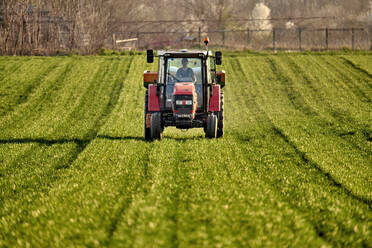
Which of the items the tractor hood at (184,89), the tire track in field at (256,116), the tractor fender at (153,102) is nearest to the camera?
the tire track in field at (256,116)

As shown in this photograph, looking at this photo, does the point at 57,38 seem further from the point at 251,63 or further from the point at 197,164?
the point at 197,164

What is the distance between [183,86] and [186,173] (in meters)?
4.11

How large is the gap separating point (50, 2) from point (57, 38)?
3.18m

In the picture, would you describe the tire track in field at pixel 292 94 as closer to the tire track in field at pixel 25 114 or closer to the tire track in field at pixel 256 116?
the tire track in field at pixel 256 116

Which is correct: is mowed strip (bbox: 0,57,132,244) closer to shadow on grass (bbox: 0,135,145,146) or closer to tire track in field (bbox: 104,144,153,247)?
shadow on grass (bbox: 0,135,145,146)

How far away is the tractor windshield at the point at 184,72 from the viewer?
516 inches

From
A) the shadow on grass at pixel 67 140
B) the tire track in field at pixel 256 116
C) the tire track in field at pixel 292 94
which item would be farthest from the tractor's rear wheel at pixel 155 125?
the tire track in field at pixel 292 94

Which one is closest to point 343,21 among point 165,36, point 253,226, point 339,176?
point 165,36

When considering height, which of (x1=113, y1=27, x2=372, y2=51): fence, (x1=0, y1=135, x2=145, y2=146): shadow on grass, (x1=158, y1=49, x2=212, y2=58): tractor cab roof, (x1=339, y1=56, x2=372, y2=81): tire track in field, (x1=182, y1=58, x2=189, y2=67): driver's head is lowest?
(x1=0, y1=135, x2=145, y2=146): shadow on grass

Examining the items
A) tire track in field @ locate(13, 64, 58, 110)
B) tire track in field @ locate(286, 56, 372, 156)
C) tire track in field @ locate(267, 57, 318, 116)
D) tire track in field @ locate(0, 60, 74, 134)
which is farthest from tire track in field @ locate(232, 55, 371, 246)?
tire track in field @ locate(13, 64, 58, 110)

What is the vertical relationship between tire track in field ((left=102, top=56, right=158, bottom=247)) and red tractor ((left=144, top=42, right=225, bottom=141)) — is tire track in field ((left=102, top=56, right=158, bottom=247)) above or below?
below

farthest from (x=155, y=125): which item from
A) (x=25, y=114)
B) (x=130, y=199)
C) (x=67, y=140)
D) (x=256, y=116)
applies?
(x=25, y=114)


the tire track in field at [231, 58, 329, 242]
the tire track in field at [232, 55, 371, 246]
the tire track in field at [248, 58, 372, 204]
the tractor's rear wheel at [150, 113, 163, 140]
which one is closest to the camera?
the tire track in field at [232, 55, 371, 246]

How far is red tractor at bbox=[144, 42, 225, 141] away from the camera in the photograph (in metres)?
12.8
